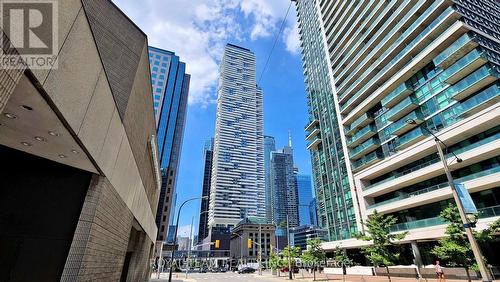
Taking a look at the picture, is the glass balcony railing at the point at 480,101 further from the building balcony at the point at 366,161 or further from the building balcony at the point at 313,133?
the building balcony at the point at 313,133

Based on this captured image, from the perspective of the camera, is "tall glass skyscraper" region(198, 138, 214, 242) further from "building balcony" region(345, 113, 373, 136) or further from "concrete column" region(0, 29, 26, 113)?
"concrete column" region(0, 29, 26, 113)

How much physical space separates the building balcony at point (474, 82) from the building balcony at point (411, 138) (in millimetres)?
5538

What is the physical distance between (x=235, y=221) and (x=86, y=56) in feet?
492

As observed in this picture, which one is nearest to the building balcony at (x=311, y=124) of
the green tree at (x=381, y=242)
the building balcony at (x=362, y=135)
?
the building balcony at (x=362, y=135)

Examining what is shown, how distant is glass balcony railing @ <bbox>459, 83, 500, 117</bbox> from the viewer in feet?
88.1

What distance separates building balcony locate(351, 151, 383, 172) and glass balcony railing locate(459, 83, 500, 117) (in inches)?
574

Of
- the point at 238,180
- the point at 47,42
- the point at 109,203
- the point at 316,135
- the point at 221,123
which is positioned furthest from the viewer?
the point at 238,180

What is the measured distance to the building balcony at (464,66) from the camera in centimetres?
2908

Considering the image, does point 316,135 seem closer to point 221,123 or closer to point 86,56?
point 86,56

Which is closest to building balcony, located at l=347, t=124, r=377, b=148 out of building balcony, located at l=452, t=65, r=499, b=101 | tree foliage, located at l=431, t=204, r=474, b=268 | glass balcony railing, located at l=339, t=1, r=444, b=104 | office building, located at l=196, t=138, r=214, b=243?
glass balcony railing, located at l=339, t=1, r=444, b=104

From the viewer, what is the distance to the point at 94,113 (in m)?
6.17

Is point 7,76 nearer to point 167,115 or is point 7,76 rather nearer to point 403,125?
point 403,125

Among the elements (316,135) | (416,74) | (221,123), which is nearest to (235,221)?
(221,123)

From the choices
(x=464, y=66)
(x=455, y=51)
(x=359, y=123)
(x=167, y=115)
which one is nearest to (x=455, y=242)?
(x=464, y=66)
